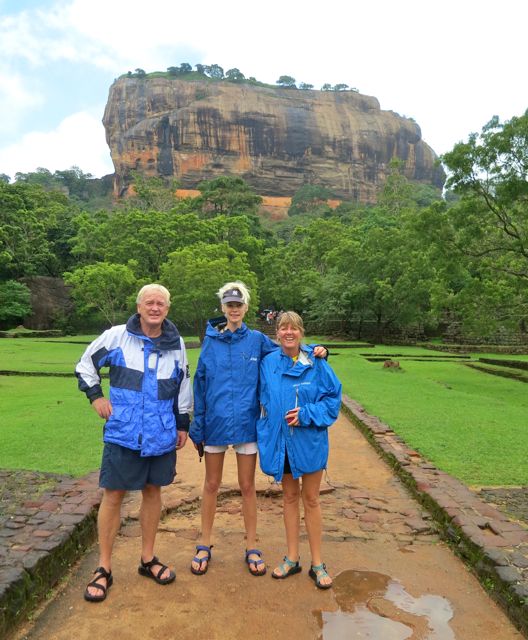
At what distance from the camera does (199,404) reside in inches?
120

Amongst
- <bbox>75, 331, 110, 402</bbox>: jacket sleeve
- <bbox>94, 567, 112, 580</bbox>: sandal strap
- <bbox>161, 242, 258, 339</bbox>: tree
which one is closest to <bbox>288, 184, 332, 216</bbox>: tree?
<bbox>161, 242, 258, 339</bbox>: tree

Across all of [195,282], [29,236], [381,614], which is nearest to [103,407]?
[381,614]

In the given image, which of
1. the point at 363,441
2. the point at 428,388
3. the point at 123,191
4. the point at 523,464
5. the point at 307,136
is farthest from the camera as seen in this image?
the point at 307,136

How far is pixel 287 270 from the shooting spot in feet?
112

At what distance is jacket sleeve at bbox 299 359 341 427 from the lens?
2.83 metres

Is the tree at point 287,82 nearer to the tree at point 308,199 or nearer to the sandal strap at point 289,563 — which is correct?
the tree at point 308,199

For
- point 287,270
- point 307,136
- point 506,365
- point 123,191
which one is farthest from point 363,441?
point 307,136

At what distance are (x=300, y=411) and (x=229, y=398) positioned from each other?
465 mm

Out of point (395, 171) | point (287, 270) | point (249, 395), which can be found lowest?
point (249, 395)

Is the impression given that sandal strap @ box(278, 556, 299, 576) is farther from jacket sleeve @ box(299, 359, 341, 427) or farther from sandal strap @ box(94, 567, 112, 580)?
sandal strap @ box(94, 567, 112, 580)

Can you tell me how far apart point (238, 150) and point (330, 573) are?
79857mm

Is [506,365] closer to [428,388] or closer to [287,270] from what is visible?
[428,388]

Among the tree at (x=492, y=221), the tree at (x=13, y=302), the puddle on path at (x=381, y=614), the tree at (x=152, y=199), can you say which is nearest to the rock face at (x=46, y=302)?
the tree at (x=13, y=302)

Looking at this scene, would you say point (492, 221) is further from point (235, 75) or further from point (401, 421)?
point (235, 75)
